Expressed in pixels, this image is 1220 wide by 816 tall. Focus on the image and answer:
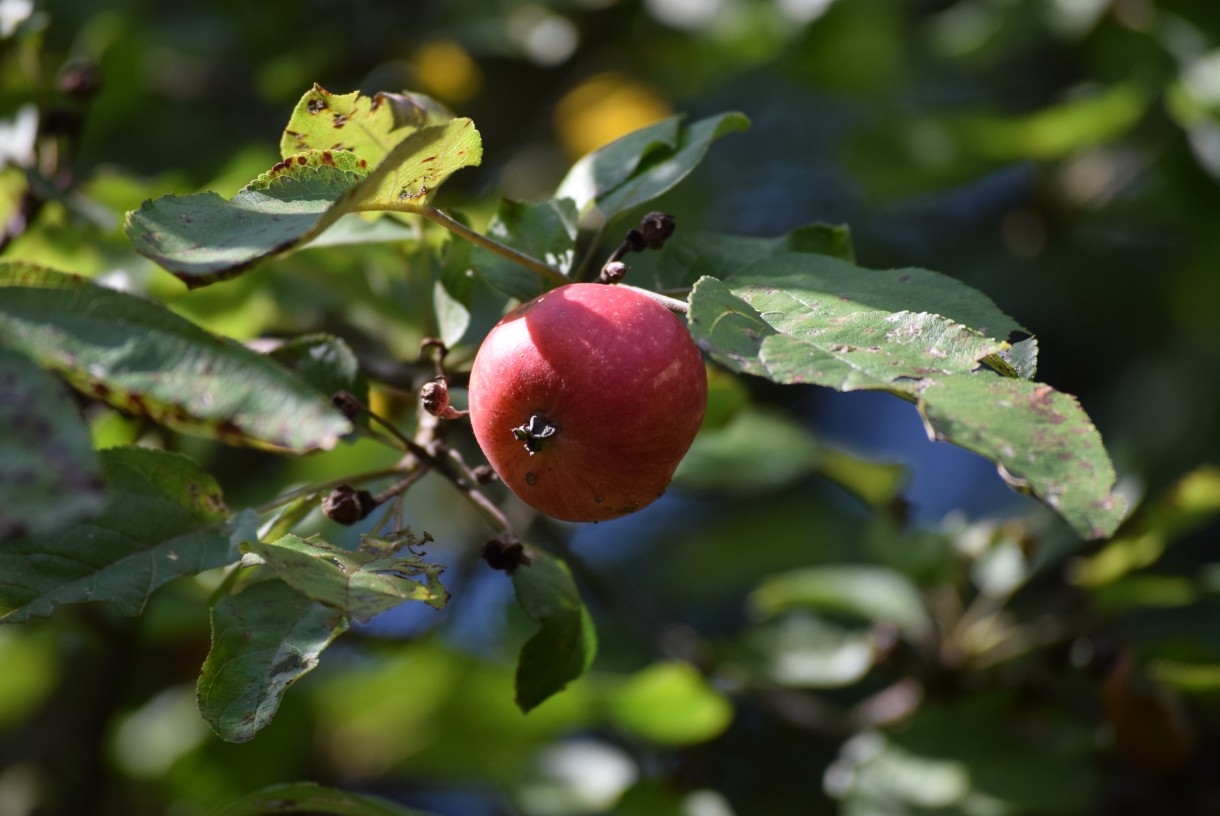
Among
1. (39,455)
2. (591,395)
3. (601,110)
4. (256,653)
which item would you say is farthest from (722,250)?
(601,110)

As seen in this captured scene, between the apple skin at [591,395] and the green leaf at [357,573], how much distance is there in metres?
0.11

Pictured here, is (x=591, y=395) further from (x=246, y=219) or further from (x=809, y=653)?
(x=809, y=653)

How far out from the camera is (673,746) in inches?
83.2

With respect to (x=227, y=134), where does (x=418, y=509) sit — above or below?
below

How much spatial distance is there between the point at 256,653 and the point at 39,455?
1.02 ft

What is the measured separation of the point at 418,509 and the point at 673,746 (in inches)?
52.8

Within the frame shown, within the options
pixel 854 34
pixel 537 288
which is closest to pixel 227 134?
pixel 854 34

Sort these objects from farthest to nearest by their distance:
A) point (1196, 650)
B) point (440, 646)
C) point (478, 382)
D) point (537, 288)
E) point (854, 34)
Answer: point (854, 34)
point (440, 646)
point (1196, 650)
point (537, 288)
point (478, 382)

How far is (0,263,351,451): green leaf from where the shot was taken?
69 centimetres

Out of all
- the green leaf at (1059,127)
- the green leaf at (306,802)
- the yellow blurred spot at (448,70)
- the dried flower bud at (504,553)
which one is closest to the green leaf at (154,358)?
the dried flower bud at (504,553)

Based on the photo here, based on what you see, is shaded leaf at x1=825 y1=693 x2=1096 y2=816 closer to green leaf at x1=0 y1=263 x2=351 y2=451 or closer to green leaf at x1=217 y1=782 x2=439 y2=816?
green leaf at x1=217 y1=782 x2=439 y2=816

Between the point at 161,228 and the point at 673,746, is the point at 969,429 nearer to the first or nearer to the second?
the point at 161,228

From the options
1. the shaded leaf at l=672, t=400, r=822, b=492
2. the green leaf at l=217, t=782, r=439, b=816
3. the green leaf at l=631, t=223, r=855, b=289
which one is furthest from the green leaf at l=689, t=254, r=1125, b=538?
the shaded leaf at l=672, t=400, r=822, b=492

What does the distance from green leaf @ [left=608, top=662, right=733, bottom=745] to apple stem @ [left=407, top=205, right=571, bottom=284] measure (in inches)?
37.4
